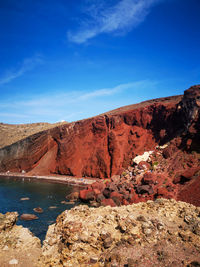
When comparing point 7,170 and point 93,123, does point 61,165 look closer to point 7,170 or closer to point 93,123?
point 93,123

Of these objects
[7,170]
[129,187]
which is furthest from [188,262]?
[7,170]

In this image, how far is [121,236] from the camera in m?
9.83

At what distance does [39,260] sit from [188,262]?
755 centimetres

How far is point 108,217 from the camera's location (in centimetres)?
1068

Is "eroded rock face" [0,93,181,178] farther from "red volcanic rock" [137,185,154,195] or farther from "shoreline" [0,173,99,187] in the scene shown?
"red volcanic rock" [137,185,154,195]

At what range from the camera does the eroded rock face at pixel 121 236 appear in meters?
8.96

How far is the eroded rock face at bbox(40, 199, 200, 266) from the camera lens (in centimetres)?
896

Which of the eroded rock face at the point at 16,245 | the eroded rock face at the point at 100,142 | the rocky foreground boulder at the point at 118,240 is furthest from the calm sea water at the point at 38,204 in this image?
the eroded rock face at the point at 100,142

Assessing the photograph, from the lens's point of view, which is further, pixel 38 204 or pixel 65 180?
pixel 65 180

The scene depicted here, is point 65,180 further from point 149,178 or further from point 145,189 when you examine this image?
point 145,189

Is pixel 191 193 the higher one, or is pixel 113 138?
pixel 113 138

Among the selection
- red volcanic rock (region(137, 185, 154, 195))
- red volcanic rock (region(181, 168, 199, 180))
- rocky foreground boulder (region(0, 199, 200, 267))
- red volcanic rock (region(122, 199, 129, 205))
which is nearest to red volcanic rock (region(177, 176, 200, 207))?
red volcanic rock (region(181, 168, 199, 180))

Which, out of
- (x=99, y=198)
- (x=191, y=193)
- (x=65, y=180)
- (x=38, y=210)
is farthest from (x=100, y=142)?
(x=191, y=193)

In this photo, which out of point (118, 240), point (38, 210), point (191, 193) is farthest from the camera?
point (38, 210)
